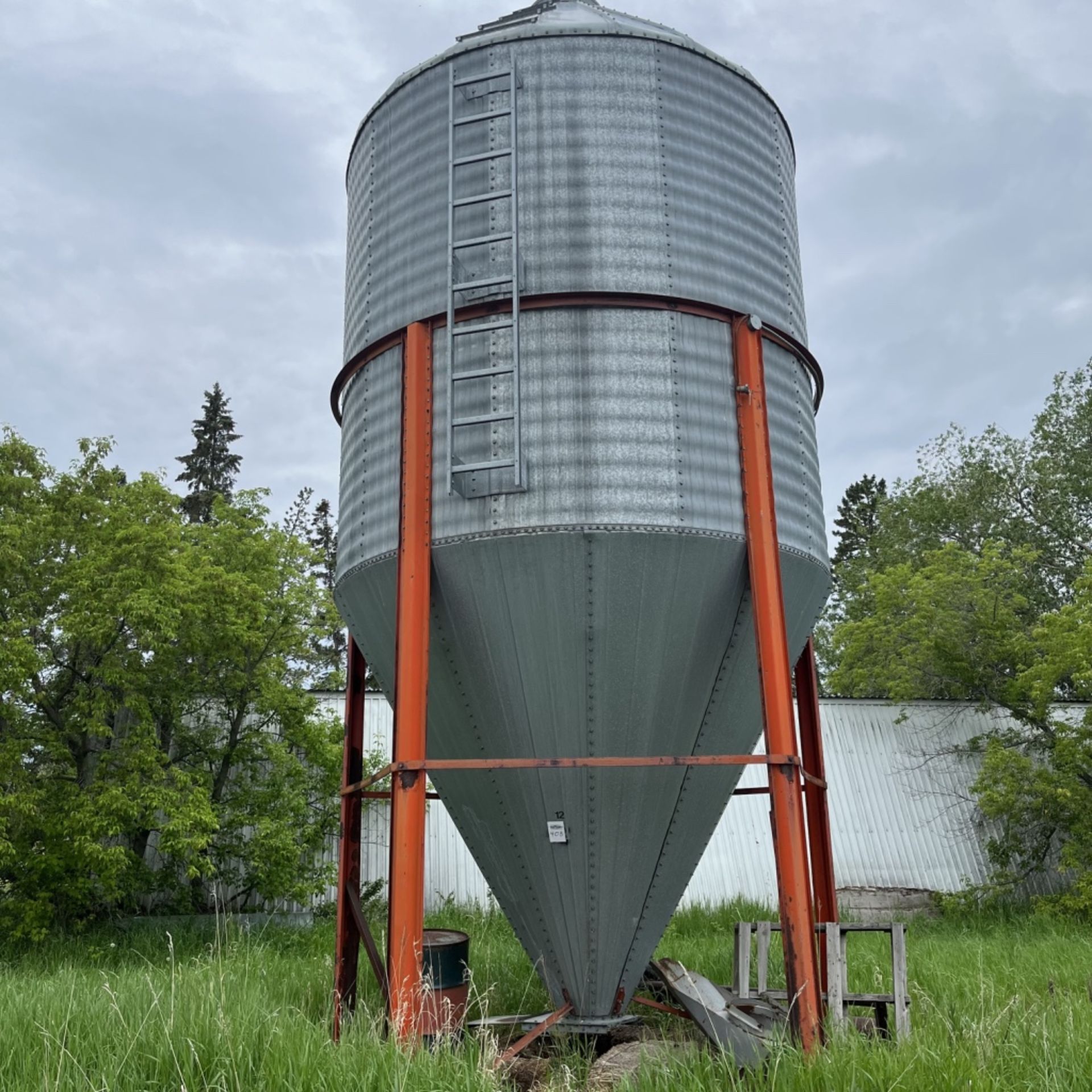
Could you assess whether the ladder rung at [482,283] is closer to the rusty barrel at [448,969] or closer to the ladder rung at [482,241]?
the ladder rung at [482,241]

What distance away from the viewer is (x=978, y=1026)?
19.3 ft

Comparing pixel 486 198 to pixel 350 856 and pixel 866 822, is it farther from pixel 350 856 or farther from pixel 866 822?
pixel 866 822

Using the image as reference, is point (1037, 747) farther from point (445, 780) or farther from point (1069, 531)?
point (445, 780)

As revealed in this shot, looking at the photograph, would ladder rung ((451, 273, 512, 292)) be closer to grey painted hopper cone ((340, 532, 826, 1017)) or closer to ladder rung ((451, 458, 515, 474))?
ladder rung ((451, 458, 515, 474))

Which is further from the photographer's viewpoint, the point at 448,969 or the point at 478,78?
the point at 448,969

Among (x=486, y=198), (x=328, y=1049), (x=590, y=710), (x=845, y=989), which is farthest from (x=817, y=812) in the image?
(x=486, y=198)

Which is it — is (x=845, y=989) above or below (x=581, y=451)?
below

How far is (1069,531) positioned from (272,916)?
2426cm

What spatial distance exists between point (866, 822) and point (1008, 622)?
15.4 ft

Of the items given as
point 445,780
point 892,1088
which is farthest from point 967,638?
point 892,1088

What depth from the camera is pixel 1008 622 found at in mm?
20953

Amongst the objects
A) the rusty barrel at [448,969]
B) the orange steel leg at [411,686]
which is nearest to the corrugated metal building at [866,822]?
the rusty barrel at [448,969]

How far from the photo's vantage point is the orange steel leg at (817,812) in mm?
8547

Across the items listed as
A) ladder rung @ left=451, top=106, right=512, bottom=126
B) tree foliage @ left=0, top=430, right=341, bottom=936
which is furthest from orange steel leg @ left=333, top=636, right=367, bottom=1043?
tree foliage @ left=0, top=430, right=341, bottom=936
